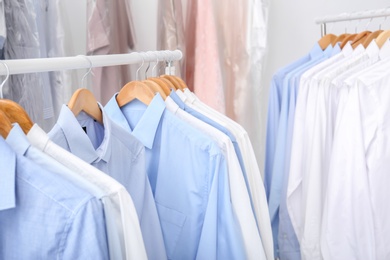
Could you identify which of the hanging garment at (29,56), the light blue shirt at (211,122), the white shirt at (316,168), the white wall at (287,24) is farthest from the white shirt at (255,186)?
the white wall at (287,24)

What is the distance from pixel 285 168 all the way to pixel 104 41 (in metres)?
0.78

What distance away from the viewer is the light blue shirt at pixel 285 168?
1.24m

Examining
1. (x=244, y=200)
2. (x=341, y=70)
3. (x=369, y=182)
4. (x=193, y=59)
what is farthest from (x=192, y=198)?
(x=193, y=59)

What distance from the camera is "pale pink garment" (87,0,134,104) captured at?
152 cm

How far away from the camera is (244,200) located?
2.65 feet

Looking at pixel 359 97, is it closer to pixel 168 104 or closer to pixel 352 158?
pixel 352 158

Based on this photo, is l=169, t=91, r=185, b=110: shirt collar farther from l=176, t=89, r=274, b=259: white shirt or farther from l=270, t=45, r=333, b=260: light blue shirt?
l=270, t=45, r=333, b=260: light blue shirt

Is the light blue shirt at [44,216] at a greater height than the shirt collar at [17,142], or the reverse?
the shirt collar at [17,142]

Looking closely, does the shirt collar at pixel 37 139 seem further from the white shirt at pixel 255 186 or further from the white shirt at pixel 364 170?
the white shirt at pixel 364 170

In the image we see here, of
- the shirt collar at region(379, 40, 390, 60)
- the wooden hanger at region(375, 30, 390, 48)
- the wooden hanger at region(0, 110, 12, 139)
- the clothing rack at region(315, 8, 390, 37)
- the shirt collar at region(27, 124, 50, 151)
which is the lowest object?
the shirt collar at region(27, 124, 50, 151)

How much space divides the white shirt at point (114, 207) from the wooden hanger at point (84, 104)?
0.57 feet

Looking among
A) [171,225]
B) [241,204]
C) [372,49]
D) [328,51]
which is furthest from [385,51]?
[171,225]

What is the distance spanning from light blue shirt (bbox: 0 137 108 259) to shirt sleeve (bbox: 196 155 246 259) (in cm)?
33

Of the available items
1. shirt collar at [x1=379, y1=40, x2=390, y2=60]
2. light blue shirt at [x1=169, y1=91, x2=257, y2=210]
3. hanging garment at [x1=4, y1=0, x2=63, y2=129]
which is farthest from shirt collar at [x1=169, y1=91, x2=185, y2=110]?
shirt collar at [x1=379, y1=40, x2=390, y2=60]
